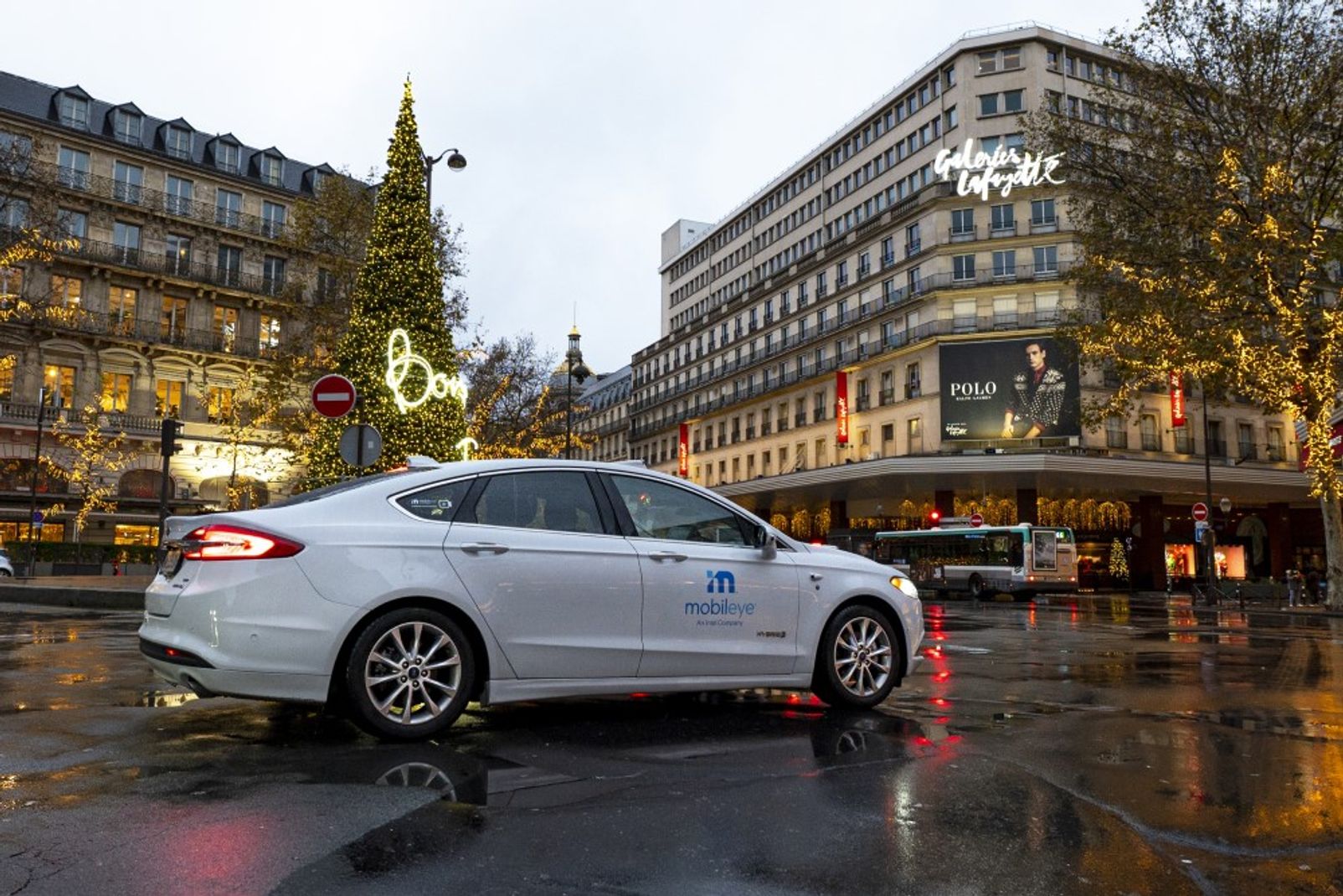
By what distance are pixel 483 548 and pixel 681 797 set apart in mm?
1859

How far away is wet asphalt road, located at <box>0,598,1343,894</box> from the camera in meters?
2.85

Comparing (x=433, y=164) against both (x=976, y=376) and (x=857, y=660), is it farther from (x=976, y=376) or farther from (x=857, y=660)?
(x=976, y=376)

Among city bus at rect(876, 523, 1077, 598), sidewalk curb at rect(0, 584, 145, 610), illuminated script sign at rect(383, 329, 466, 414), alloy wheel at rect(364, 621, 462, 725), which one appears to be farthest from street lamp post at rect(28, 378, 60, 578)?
alloy wheel at rect(364, 621, 462, 725)

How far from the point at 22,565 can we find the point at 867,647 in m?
36.9

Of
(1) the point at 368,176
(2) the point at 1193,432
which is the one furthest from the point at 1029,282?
(1) the point at 368,176

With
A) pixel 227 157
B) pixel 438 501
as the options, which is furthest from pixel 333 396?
pixel 227 157

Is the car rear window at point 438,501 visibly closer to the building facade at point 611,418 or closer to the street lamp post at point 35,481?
the street lamp post at point 35,481

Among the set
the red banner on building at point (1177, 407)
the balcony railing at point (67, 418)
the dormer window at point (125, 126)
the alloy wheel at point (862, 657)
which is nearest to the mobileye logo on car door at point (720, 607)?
the alloy wheel at point (862, 657)

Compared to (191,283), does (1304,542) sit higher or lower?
lower

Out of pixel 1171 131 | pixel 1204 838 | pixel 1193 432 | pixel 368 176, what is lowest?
pixel 1204 838

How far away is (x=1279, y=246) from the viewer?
950 inches

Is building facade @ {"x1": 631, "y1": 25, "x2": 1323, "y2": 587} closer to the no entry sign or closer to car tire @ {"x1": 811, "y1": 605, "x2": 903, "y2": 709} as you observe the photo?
the no entry sign

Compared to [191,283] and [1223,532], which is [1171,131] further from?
[191,283]

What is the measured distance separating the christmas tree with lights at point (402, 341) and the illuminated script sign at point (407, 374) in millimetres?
23
